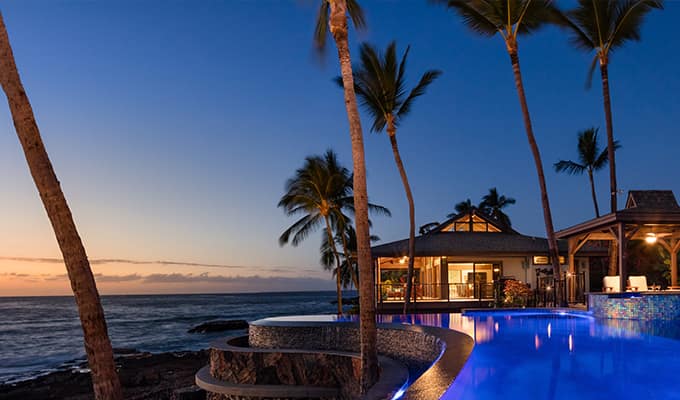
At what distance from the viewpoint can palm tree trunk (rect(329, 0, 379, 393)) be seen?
889cm

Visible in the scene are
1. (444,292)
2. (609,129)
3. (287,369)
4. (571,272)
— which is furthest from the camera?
(444,292)

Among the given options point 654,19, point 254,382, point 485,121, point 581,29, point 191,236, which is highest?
point 654,19

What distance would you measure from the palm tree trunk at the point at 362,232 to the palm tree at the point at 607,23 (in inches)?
519

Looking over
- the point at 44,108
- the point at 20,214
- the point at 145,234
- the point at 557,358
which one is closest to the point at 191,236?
the point at 145,234

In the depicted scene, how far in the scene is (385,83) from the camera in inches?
794

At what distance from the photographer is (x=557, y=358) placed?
7.61 meters

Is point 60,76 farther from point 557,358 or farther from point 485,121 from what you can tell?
point 485,121

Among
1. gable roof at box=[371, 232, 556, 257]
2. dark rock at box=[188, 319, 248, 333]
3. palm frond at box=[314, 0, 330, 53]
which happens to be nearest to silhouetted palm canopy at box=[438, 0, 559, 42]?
palm frond at box=[314, 0, 330, 53]

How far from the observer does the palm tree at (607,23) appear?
19.0 m

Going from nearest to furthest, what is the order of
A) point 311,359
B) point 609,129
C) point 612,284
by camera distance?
point 311,359
point 612,284
point 609,129

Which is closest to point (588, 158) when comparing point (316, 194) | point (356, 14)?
point (316, 194)

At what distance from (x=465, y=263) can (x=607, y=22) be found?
1090cm

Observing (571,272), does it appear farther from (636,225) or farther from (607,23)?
(607,23)

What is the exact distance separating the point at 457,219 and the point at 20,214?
21430 mm
